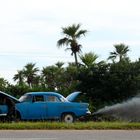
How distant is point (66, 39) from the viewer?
51375mm

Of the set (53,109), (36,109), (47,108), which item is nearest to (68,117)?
(53,109)

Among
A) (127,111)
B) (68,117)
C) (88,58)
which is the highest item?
(88,58)

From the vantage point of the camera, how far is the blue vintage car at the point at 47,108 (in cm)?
2516

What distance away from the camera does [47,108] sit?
25.3 meters

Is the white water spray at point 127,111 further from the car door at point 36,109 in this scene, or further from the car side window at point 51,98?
the car door at point 36,109

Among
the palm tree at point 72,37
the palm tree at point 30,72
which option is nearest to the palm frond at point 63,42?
the palm tree at point 72,37

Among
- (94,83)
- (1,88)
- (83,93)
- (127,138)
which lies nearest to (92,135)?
(127,138)

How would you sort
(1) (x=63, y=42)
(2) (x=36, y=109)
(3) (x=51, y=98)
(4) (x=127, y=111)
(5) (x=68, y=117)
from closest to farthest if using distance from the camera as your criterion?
(2) (x=36, y=109) → (5) (x=68, y=117) → (3) (x=51, y=98) → (4) (x=127, y=111) → (1) (x=63, y=42)

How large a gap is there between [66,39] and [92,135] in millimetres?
34964

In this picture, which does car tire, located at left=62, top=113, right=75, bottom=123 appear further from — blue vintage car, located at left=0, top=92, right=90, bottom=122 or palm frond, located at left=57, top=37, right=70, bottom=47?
palm frond, located at left=57, top=37, right=70, bottom=47

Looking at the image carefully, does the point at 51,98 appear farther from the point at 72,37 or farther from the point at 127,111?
the point at 72,37

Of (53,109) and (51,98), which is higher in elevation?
(51,98)

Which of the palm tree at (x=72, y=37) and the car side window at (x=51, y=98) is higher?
the palm tree at (x=72, y=37)

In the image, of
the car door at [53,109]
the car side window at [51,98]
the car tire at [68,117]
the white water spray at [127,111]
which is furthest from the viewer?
the white water spray at [127,111]
